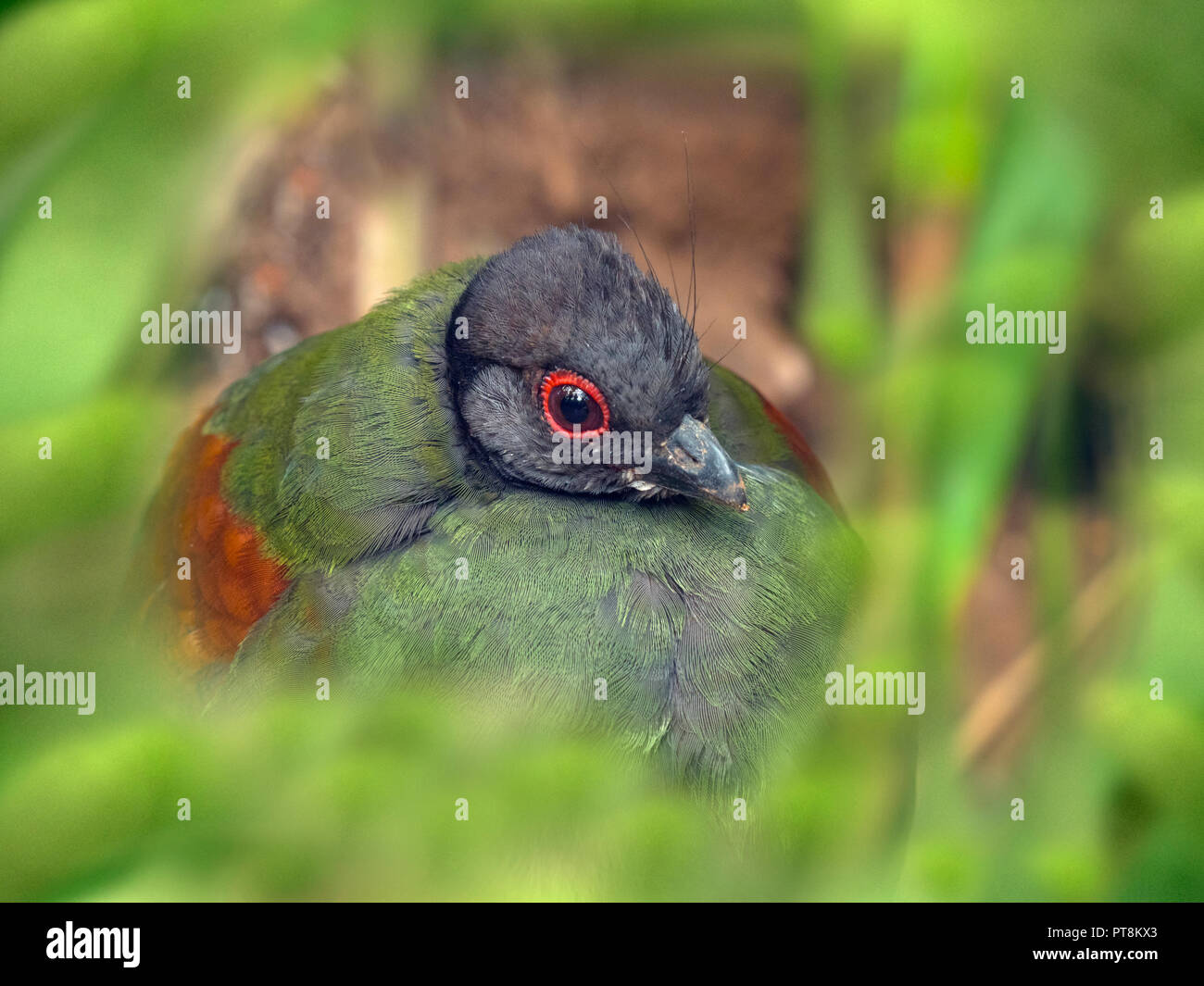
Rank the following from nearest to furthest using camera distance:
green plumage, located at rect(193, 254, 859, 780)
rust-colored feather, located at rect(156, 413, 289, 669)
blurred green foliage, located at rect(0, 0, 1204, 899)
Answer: blurred green foliage, located at rect(0, 0, 1204, 899) < green plumage, located at rect(193, 254, 859, 780) < rust-colored feather, located at rect(156, 413, 289, 669)

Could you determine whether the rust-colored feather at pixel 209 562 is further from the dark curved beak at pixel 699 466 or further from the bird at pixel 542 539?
the dark curved beak at pixel 699 466

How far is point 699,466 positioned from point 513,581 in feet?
0.76

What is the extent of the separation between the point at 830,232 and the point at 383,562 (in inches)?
22.5

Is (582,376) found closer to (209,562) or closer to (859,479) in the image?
(859,479)

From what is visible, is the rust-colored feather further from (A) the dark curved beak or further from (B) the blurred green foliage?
(A) the dark curved beak

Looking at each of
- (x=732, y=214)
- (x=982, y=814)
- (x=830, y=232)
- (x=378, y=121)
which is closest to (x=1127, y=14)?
(x=830, y=232)

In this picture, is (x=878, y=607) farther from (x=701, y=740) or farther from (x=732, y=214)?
(x=732, y=214)

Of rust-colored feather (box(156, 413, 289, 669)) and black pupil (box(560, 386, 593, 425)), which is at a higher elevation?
black pupil (box(560, 386, 593, 425))

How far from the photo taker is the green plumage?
3.24ft

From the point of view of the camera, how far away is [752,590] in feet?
3.55

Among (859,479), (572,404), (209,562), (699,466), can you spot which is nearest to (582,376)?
(572,404)

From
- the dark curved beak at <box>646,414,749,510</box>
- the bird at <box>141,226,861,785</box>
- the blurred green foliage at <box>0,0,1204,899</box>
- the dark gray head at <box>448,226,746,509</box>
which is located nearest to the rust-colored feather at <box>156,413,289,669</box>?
the bird at <box>141,226,861,785</box>

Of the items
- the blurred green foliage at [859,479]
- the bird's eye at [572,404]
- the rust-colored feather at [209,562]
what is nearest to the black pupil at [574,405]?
the bird's eye at [572,404]

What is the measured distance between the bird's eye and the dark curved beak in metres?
0.07
